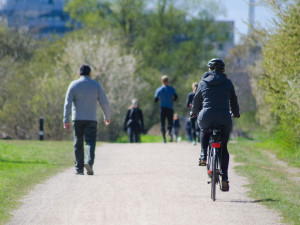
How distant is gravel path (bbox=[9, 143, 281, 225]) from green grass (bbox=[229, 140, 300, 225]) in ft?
0.60

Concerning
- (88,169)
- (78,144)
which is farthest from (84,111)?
(88,169)

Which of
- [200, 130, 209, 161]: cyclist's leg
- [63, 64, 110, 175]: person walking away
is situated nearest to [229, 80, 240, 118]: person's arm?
[200, 130, 209, 161]: cyclist's leg

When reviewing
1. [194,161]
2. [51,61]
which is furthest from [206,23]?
[194,161]

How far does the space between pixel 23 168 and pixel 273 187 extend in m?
5.50

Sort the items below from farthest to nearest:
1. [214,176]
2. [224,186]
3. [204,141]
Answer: [204,141] → [224,186] → [214,176]

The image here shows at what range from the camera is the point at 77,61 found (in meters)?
38.8

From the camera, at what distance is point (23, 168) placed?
1402cm

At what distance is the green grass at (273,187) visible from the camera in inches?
336

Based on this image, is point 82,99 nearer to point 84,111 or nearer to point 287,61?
point 84,111

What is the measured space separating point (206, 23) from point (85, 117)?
46233mm

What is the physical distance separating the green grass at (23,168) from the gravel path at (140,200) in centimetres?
22

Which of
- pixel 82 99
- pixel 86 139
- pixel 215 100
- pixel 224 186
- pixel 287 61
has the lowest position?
pixel 224 186

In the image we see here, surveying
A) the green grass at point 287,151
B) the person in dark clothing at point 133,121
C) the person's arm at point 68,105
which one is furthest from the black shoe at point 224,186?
the person in dark clothing at point 133,121

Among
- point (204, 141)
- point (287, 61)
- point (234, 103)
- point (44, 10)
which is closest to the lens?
point (234, 103)
